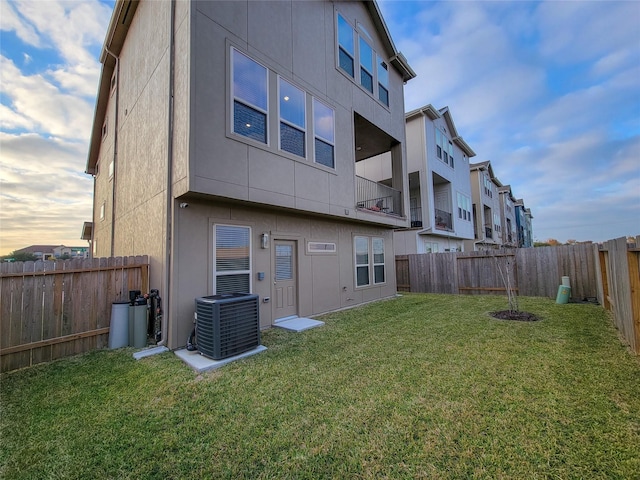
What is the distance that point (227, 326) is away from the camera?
4.42 metres

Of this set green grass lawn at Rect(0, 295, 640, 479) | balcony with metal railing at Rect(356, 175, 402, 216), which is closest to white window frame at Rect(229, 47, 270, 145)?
green grass lawn at Rect(0, 295, 640, 479)

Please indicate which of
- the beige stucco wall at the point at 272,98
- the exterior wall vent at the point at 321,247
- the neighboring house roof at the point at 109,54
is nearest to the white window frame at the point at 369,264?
the beige stucco wall at the point at 272,98

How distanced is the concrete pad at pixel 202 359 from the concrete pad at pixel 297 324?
1.27m

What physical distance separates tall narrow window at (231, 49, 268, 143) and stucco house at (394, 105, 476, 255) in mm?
8927

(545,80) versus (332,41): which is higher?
(545,80)

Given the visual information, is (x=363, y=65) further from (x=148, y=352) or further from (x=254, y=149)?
(x=148, y=352)

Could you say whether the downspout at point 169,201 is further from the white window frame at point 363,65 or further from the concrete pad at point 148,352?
the white window frame at point 363,65

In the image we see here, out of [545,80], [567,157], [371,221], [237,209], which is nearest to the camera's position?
[237,209]

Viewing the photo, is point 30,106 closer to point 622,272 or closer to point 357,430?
point 357,430

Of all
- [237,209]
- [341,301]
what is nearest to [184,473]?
[237,209]

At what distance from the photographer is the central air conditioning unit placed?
4312mm

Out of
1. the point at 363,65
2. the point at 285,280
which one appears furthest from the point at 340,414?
the point at 363,65

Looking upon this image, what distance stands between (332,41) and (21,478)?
10.0m

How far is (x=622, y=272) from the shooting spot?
14.4ft
